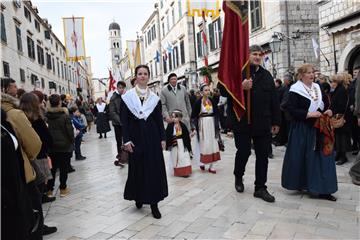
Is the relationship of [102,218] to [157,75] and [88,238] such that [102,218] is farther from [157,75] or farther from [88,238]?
[157,75]

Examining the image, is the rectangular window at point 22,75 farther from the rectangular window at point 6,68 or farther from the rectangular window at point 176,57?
the rectangular window at point 176,57

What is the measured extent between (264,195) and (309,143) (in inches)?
36.1

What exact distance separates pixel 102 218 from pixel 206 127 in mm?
2986

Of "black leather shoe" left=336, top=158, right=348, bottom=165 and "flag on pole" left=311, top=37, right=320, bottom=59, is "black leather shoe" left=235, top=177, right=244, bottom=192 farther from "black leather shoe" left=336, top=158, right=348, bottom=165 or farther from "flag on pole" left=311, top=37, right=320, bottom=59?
"flag on pole" left=311, top=37, right=320, bottom=59

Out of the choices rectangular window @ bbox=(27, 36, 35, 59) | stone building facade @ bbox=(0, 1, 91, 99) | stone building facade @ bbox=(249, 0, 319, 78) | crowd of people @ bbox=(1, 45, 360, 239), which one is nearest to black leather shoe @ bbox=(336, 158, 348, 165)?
crowd of people @ bbox=(1, 45, 360, 239)

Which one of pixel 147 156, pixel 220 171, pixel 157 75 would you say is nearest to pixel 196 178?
pixel 220 171

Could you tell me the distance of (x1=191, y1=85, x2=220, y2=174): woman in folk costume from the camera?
6.72m

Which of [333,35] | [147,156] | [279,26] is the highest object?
[279,26]

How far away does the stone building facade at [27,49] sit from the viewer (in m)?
19.6

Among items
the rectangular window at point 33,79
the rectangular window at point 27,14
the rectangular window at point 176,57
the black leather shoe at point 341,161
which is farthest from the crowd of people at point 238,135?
the rectangular window at point 176,57

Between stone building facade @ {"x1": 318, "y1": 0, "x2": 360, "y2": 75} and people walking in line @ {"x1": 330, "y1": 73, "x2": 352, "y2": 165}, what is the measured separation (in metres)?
5.76

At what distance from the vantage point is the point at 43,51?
30.4m

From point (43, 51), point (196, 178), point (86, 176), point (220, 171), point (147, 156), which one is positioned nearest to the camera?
point (147, 156)

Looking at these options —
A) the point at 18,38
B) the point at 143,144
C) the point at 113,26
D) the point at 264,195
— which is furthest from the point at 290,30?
the point at 113,26
